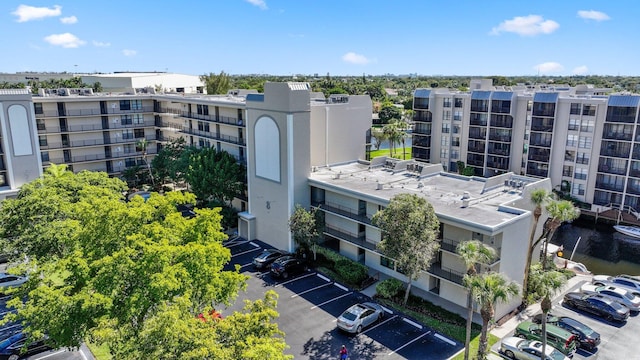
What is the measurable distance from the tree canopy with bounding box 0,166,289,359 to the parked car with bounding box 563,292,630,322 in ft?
83.0

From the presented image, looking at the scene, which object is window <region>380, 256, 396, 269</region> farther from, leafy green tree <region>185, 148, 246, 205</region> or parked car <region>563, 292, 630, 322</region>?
leafy green tree <region>185, 148, 246, 205</region>

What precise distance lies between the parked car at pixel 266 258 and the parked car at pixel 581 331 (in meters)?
22.4

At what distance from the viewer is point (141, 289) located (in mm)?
21828

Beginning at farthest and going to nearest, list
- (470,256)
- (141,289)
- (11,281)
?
1. (11,281)
2. (470,256)
3. (141,289)

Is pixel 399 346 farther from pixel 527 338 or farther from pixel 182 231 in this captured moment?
pixel 182 231

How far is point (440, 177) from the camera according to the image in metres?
44.6

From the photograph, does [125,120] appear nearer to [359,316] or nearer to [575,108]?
[359,316]

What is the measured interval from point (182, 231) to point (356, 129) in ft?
101

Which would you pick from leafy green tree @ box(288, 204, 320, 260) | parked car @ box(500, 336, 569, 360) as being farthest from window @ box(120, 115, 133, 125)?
parked car @ box(500, 336, 569, 360)

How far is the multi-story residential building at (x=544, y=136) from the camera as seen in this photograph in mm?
58250

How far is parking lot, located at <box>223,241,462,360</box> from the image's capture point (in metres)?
28.2

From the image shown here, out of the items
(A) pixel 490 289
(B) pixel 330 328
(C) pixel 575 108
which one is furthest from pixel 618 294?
(C) pixel 575 108

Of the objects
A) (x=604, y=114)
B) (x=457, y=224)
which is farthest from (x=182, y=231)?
(x=604, y=114)

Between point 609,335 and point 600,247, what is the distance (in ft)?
80.6
